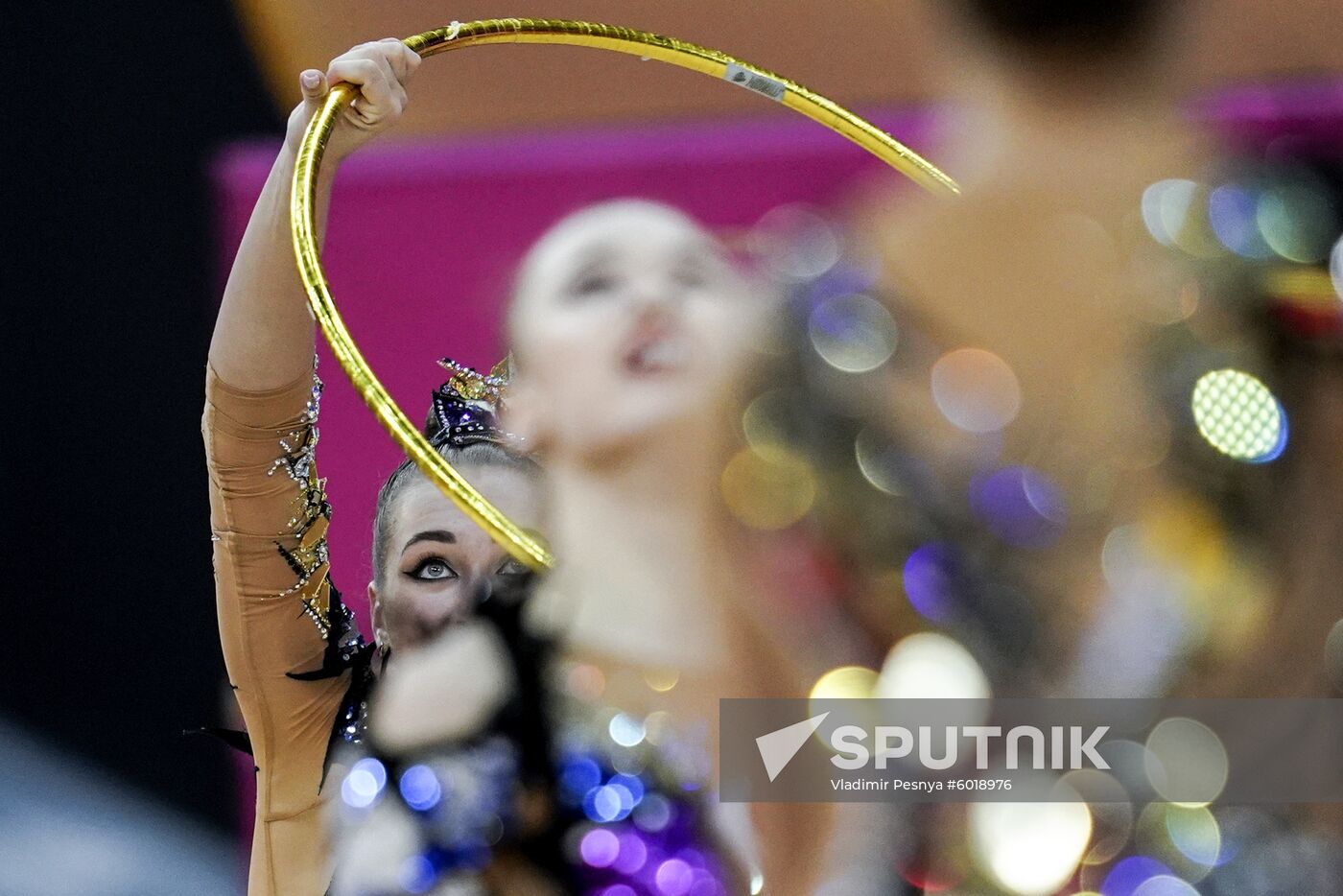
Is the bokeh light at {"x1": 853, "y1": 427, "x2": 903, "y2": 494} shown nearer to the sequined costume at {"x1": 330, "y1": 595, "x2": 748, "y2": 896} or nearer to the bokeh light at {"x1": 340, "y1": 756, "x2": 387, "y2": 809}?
the sequined costume at {"x1": 330, "y1": 595, "x2": 748, "y2": 896}

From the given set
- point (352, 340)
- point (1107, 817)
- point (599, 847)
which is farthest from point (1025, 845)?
point (352, 340)

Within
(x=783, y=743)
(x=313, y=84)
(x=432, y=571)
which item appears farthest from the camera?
(x=432, y=571)

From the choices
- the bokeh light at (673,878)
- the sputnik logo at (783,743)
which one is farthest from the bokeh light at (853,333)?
the bokeh light at (673,878)

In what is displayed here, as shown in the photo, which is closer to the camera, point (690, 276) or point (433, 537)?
point (690, 276)

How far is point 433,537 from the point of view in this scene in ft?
3.76

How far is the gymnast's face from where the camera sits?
3.61 ft

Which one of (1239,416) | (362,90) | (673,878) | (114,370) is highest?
(362,90)

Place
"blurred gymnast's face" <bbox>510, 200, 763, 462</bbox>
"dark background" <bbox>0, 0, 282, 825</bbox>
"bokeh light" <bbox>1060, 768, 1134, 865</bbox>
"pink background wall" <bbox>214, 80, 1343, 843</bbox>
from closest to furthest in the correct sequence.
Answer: "bokeh light" <bbox>1060, 768, 1134, 865</bbox> < "blurred gymnast's face" <bbox>510, 200, 763, 462</bbox> < "pink background wall" <bbox>214, 80, 1343, 843</bbox> < "dark background" <bbox>0, 0, 282, 825</bbox>

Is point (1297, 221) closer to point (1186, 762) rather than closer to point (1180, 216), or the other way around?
point (1180, 216)

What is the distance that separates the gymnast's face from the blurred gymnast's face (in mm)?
224

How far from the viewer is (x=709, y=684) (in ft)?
1.65

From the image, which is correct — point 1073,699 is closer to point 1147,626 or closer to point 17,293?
point 1147,626

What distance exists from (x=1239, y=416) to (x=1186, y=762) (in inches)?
5.2

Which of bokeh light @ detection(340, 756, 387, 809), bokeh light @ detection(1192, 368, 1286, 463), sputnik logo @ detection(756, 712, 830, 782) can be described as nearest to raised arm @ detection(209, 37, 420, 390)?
bokeh light @ detection(340, 756, 387, 809)
